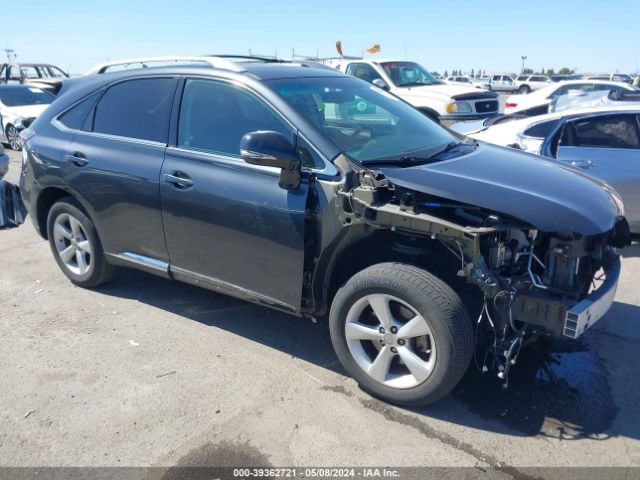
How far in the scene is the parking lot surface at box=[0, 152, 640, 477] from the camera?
9.36 ft

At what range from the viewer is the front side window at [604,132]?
5.52 meters

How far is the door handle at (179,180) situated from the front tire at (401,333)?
130 cm

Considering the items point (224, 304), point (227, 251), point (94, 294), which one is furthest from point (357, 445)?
point (94, 294)

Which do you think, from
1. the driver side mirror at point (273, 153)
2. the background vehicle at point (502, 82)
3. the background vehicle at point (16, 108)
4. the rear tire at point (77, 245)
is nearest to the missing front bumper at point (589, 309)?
the driver side mirror at point (273, 153)

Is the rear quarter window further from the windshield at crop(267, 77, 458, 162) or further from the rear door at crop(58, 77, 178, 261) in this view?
the rear door at crop(58, 77, 178, 261)

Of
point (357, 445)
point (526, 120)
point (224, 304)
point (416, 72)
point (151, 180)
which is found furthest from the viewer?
point (416, 72)

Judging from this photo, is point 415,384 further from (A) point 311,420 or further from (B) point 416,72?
(B) point 416,72

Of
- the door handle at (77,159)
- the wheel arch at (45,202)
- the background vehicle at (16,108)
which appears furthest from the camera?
the background vehicle at (16,108)

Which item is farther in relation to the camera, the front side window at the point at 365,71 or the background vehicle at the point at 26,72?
the background vehicle at the point at 26,72

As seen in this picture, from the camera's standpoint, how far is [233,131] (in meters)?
3.69

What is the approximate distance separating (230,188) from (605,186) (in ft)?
7.96

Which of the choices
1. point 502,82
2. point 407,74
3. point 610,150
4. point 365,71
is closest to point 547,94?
point 407,74

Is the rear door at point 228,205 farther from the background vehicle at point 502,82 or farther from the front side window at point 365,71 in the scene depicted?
the background vehicle at point 502,82

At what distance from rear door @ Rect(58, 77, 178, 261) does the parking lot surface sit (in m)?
0.69
